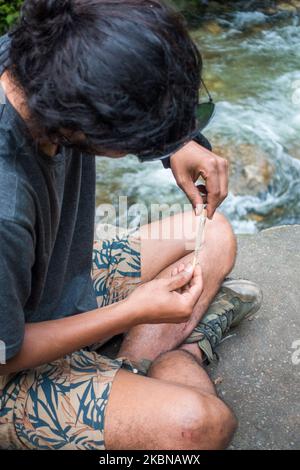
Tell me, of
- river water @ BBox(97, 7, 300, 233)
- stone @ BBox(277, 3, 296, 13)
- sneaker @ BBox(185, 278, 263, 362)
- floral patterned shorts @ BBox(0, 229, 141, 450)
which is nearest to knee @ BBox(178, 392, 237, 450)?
floral patterned shorts @ BBox(0, 229, 141, 450)

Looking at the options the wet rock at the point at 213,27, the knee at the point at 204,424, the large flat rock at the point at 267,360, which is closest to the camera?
the knee at the point at 204,424

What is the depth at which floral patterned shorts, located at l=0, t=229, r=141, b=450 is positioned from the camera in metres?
1.70

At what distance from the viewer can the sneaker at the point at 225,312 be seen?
7.39 ft

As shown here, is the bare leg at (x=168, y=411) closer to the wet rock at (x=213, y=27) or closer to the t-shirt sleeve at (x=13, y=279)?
the t-shirt sleeve at (x=13, y=279)

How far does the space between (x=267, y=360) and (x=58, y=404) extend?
1.00 metres

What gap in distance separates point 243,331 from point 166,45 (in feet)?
5.14

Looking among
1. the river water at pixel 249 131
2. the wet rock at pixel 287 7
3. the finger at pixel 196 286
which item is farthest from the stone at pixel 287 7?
the finger at pixel 196 286

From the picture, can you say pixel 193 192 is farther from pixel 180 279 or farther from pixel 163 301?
pixel 163 301

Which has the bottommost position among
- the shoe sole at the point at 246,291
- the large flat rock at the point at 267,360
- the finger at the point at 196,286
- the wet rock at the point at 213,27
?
the wet rock at the point at 213,27

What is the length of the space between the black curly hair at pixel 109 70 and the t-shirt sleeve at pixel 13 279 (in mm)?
267

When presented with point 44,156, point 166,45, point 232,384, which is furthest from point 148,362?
point 166,45

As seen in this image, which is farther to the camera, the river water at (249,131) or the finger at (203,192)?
the river water at (249,131)

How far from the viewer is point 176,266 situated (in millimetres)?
2365

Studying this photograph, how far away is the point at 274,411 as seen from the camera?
7.21 feet
